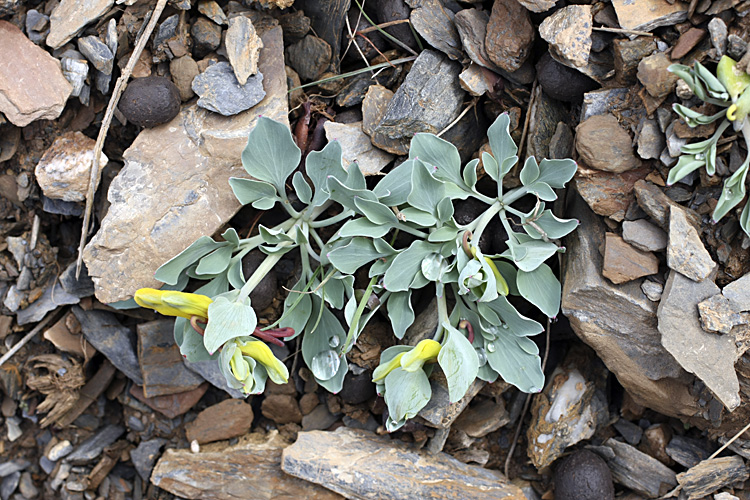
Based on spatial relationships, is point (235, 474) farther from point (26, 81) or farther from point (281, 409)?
point (26, 81)

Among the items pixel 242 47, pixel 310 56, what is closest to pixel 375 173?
pixel 310 56

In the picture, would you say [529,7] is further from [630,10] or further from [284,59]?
[284,59]

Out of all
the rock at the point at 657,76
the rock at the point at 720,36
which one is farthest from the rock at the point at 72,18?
the rock at the point at 720,36

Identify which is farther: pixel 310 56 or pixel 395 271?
pixel 310 56

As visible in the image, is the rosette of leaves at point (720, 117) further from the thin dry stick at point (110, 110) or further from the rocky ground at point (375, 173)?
the thin dry stick at point (110, 110)

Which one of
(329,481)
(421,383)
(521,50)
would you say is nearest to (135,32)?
(521,50)
